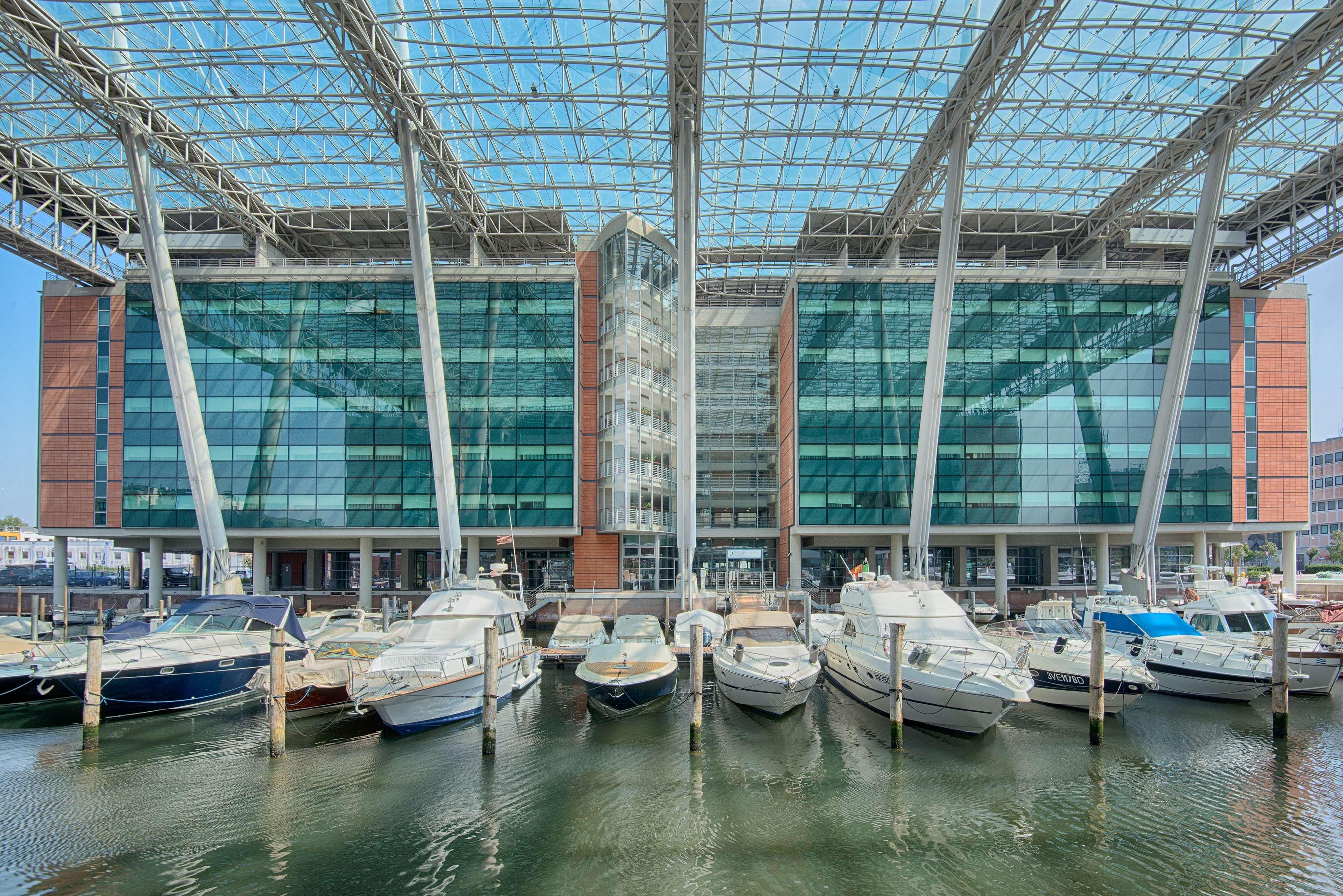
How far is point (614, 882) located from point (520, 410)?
34.7 m

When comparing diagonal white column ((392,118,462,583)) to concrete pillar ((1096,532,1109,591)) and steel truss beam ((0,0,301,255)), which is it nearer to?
steel truss beam ((0,0,301,255))

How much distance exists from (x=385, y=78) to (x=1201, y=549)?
51168 mm

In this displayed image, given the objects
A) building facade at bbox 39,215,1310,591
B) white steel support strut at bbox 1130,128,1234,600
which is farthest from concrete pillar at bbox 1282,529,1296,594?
white steel support strut at bbox 1130,128,1234,600

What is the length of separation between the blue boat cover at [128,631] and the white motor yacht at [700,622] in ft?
60.4

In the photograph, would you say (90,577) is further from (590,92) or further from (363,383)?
(590,92)

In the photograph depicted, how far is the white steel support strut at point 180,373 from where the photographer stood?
1216 inches

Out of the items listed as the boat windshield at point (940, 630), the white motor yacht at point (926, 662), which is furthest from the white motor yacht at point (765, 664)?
the boat windshield at point (940, 630)

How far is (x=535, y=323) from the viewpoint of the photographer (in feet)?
142

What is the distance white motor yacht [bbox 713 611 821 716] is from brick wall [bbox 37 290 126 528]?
40795 mm

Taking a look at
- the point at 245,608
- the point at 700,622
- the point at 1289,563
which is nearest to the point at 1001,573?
the point at 1289,563

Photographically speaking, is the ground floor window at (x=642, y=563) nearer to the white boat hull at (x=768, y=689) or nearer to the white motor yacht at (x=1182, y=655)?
the white boat hull at (x=768, y=689)

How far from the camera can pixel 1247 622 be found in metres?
24.1

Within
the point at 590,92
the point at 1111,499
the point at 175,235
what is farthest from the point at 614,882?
the point at 175,235

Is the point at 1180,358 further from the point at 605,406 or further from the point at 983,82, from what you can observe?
the point at 605,406
